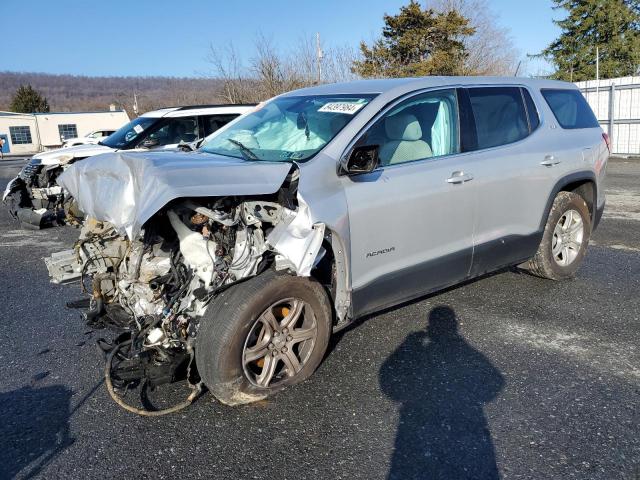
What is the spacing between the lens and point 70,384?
351 centimetres

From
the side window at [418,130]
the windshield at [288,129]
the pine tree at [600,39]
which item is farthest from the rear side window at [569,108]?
the pine tree at [600,39]

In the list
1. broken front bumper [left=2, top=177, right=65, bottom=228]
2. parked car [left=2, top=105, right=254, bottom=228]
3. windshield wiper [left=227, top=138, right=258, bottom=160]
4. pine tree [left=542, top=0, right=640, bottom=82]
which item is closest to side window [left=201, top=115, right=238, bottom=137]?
parked car [left=2, top=105, right=254, bottom=228]

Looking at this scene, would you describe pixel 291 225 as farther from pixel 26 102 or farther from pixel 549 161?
pixel 26 102

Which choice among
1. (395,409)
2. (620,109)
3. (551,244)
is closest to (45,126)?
(620,109)

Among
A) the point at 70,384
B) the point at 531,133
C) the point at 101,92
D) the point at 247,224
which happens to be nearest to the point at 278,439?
the point at 247,224

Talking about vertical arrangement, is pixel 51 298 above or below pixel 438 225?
below

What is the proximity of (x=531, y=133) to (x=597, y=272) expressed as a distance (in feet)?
6.24

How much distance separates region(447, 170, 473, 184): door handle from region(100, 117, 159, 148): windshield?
7.00 m

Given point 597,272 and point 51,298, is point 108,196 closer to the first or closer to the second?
point 51,298

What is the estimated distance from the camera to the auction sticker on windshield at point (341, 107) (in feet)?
12.2

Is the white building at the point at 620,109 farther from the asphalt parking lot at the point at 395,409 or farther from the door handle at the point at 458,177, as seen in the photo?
the door handle at the point at 458,177

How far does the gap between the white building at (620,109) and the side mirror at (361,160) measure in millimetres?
17410

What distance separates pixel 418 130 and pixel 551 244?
197 centimetres

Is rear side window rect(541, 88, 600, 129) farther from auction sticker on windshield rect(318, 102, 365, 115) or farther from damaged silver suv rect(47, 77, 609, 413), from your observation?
auction sticker on windshield rect(318, 102, 365, 115)
